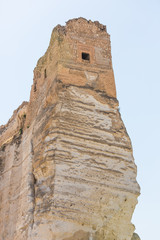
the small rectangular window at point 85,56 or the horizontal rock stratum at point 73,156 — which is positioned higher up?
the small rectangular window at point 85,56

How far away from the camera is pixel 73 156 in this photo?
25.5ft

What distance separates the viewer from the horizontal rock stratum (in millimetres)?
7332

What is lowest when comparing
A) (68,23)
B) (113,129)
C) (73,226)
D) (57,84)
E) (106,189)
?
(73,226)

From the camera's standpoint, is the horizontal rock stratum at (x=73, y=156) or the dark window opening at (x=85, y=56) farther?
the dark window opening at (x=85, y=56)

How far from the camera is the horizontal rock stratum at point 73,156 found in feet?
24.1

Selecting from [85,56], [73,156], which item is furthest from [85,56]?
[73,156]

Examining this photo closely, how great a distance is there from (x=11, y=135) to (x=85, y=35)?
13.9 ft

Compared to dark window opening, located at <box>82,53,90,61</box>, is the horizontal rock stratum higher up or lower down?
lower down

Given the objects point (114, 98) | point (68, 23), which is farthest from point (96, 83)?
point (68, 23)

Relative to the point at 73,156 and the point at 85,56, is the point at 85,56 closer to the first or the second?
the point at 85,56

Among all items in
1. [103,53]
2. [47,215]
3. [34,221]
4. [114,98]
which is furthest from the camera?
[103,53]

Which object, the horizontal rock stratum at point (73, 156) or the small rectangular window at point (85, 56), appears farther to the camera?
the small rectangular window at point (85, 56)

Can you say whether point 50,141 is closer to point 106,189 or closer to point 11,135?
point 106,189

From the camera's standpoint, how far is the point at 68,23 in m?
9.88
